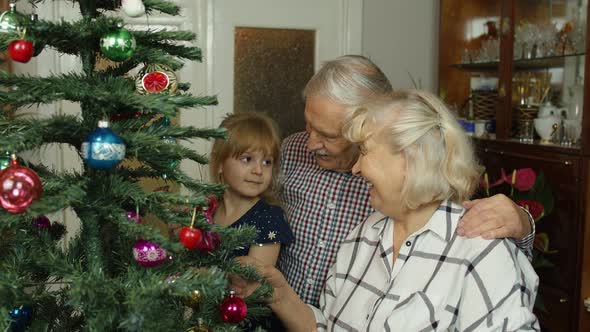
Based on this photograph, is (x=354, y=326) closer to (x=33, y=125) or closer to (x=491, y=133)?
(x=33, y=125)

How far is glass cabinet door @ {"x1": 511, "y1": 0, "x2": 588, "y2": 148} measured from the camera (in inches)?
106

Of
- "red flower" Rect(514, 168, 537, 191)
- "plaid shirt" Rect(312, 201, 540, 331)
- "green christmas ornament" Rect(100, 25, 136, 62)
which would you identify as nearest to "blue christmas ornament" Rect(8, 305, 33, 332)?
"green christmas ornament" Rect(100, 25, 136, 62)

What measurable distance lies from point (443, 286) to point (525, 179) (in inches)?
50.0

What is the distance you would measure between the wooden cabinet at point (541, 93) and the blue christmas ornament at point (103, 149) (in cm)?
195

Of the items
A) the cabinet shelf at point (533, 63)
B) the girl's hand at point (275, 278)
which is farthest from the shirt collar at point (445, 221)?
the cabinet shelf at point (533, 63)

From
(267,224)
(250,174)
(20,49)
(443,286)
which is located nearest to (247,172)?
(250,174)

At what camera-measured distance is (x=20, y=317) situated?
99 centimetres

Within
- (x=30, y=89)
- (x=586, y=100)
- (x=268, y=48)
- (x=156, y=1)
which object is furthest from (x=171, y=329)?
(x=268, y=48)

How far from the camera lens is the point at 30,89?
908 millimetres

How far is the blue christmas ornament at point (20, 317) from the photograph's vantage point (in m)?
0.98

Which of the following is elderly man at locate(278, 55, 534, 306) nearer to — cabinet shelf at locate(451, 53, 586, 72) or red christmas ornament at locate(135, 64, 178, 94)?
red christmas ornament at locate(135, 64, 178, 94)

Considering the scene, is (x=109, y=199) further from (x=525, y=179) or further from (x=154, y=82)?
(x=525, y=179)

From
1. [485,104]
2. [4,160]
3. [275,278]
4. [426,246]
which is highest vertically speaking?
[485,104]

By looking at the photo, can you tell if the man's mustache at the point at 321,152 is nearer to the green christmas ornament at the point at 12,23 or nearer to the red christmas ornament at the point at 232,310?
the red christmas ornament at the point at 232,310
